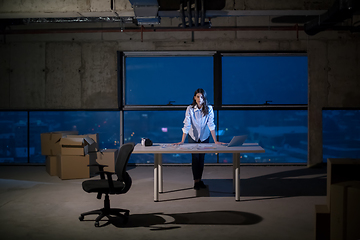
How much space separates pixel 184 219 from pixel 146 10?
3386mm

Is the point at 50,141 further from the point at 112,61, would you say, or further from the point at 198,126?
the point at 198,126

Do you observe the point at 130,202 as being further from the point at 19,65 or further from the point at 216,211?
the point at 19,65

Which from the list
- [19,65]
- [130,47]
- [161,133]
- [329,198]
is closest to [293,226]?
[329,198]

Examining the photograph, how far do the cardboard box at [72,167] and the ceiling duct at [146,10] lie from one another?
2629mm

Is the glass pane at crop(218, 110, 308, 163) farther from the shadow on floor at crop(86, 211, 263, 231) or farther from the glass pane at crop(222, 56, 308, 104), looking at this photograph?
the shadow on floor at crop(86, 211, 263, 231)

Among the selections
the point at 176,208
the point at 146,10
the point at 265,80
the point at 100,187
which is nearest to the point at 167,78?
the point at 265,80

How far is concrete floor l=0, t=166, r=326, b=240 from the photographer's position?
3.18 meters

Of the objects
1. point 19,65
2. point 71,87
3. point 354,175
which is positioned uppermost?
point 19,65

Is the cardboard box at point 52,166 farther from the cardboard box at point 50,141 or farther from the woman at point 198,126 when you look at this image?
the woman at point 198,126

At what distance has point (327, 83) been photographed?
6.92 metres

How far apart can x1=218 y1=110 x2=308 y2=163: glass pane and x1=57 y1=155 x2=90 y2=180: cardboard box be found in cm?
2007

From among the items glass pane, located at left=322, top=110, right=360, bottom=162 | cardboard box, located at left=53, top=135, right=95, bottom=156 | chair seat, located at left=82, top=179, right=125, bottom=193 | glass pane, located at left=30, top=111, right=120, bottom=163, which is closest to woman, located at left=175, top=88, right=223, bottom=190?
chair seat, located at left=82, top=179, right=125, bottom=193

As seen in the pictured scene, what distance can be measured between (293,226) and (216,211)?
2.93 ft

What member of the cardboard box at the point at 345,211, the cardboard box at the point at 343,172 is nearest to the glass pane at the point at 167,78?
the cardboard box at the point at 343,172
